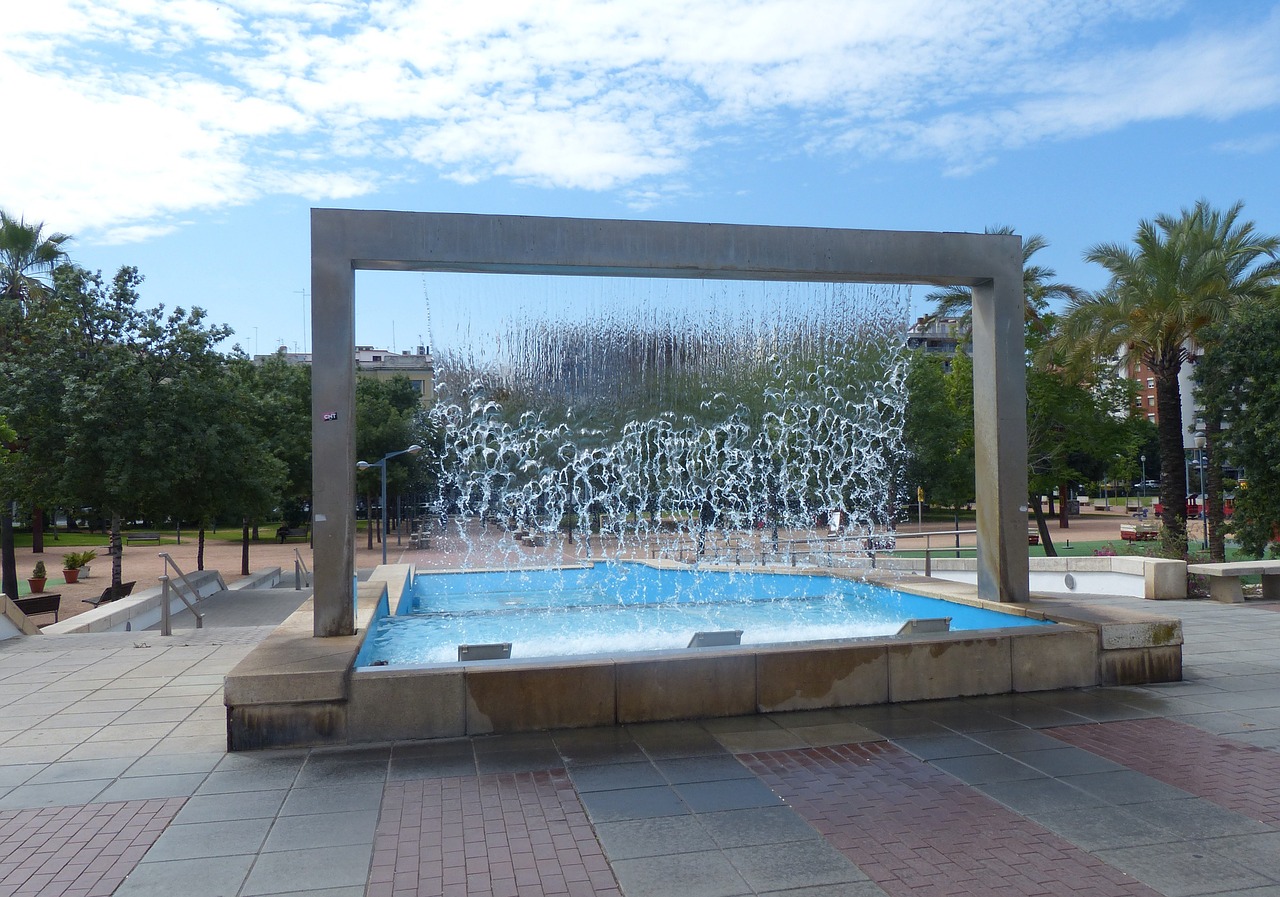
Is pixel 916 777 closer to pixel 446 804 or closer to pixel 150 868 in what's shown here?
pixel 446 804

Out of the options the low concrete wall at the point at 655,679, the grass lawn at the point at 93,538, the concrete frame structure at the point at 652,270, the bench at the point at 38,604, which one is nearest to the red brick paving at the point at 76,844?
the low concrete wall at the point at 655,679

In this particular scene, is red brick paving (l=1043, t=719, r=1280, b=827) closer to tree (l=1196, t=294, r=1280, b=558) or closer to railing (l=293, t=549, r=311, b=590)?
tree (l=1196, t=294, r=1280, b=558)

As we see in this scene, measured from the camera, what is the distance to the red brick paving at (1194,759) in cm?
466

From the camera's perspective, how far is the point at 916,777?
5.04 metres

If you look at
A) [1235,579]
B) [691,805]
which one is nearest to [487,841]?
[691,805]

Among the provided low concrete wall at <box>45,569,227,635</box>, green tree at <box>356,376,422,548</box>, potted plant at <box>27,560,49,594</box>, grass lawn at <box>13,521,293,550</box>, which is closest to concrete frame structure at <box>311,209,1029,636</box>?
low concrete wall at <box>45,569,227,635</box>

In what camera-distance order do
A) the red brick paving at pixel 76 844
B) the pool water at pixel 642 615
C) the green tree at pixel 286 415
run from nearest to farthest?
the red brick paving at pixel 76 844 → the pool water at pixel 642 615 → the green tree at pixel 286 415

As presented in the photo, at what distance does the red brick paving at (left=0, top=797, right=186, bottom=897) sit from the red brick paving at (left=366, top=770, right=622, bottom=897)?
1074 mm

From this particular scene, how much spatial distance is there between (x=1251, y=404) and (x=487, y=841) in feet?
58.6

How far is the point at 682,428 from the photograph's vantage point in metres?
17.2

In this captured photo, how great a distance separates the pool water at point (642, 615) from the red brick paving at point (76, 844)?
8.85 ft

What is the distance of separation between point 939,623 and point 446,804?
15.1 feet

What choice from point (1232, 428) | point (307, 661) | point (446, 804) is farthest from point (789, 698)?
point (1232, 428)

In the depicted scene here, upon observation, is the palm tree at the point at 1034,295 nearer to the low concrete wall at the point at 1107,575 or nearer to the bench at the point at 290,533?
the low concrete wall at the point at 1107,575
